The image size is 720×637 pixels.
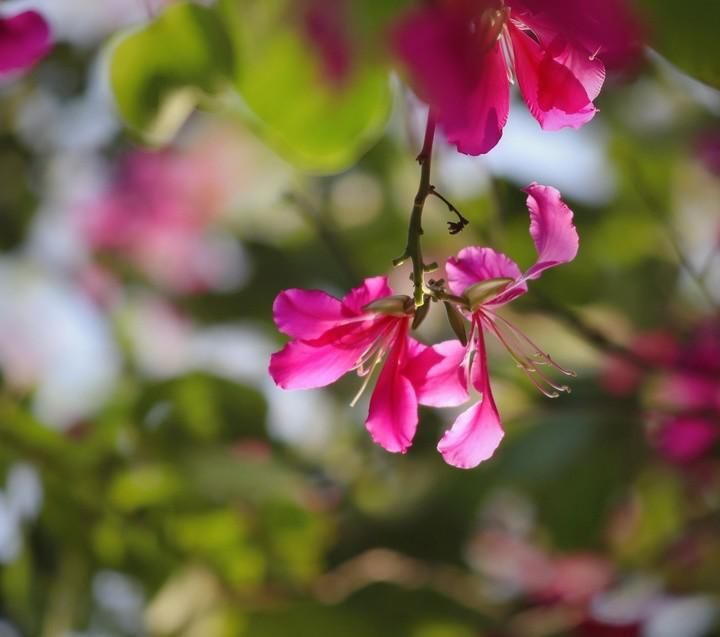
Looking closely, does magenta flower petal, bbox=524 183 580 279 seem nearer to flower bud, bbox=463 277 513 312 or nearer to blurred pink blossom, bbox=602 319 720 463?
flower bud, bbox=463 277 513 312

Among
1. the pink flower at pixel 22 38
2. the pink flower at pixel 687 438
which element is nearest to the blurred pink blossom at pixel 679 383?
the pink flower at pixel 687 438

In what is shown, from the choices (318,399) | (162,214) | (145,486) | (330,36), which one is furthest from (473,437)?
(162,214)

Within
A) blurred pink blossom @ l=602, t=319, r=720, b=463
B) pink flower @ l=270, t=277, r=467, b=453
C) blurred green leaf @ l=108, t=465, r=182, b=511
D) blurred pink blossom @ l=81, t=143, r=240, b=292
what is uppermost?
pink flower @ l=270, t=277, r=467, b=453

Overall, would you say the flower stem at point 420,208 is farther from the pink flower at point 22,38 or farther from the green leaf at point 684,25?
the pink flower at point 22,38

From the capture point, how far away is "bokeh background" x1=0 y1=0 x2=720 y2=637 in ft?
2.60

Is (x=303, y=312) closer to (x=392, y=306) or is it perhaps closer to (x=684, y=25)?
(x=392, y=306)

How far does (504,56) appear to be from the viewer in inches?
14.8

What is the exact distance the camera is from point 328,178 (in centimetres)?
112

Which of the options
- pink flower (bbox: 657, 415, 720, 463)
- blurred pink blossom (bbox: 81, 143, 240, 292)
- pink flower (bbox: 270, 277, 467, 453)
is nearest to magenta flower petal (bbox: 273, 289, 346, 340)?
pink flower (bbox: 270, 277, 467, 453)

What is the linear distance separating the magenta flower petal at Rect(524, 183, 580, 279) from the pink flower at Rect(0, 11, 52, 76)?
0.77 feet

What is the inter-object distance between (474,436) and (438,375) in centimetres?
4

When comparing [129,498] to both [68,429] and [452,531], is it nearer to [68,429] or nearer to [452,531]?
[68,429]

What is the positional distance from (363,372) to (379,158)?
638mm

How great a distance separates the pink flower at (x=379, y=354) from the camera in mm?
408
